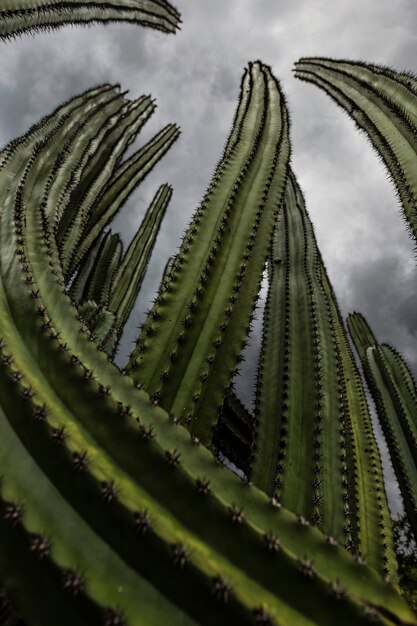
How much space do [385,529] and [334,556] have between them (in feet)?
7.12

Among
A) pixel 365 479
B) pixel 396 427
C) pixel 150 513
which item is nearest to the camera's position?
pixel 150 513

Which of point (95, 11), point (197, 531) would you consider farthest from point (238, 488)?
point (95, 11)

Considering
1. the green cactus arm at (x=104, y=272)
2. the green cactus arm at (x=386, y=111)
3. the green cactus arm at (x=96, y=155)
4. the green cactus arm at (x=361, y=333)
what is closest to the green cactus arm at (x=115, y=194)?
the green cactus arm at (x=96, y=155)

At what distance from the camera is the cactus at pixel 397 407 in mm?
4727

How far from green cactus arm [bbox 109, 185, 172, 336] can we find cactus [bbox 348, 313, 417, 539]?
123 inches

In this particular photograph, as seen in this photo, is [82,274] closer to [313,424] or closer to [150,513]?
[313,424]

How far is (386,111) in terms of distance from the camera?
3.28 m

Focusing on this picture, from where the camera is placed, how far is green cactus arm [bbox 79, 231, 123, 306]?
5.57 meters

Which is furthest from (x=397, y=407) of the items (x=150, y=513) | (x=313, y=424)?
(x=150, y=513)

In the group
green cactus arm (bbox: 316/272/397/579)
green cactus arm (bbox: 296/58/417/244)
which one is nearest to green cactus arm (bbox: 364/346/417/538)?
green cactus arm (bbox: 316/272/397/579)

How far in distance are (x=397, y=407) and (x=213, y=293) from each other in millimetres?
3349

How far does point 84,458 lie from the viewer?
138 centimetres

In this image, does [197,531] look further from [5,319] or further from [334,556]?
[5,319]

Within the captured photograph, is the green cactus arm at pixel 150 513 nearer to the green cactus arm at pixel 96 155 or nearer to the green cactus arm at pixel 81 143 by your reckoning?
the green cactus arm at pixel 81 143
